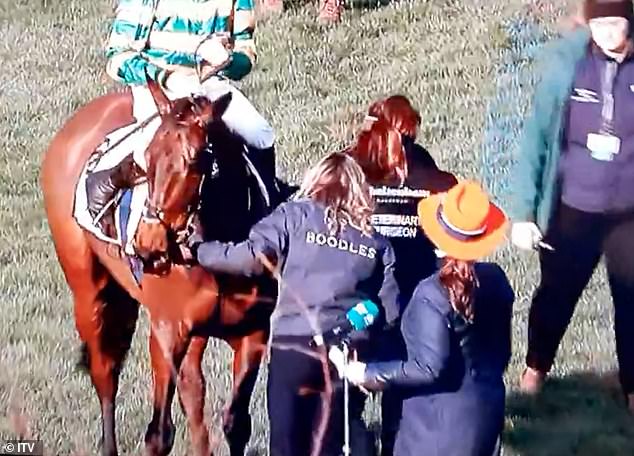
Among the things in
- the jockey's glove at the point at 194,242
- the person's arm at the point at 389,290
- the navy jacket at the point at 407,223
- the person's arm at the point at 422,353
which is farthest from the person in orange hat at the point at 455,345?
the jockey's glove at the point at 194,242

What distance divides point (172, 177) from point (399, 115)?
673 mm

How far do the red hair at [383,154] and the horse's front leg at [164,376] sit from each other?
2.18 ft

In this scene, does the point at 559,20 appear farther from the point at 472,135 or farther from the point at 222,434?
the point at 222,434

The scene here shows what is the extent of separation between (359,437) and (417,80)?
1.82 meters

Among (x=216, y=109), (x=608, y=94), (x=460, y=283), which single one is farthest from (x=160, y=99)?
(x=608, y=94)

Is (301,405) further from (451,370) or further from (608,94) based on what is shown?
→ (608,94)

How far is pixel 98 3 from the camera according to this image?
5.53 metres

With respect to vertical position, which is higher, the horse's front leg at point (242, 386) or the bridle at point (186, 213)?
the bridle at point (186, 213)

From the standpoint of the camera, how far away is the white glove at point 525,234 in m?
4.40

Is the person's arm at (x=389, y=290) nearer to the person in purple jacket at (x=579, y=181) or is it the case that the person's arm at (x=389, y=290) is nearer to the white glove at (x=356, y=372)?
the white glove at (x=356, y=372)

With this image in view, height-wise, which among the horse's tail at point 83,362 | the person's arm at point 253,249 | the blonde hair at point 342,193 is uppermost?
the blonde hair at point 342,193


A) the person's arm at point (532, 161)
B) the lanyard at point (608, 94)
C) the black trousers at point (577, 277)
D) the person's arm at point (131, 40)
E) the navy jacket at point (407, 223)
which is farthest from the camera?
the black trousers at point (577, 277)

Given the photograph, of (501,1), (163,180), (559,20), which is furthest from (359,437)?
(501,1)

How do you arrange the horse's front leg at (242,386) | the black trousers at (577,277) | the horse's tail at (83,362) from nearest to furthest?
the horse's front leg at (242,386) < the black trousers at (577,277) < the horse's tail at (83,362)
